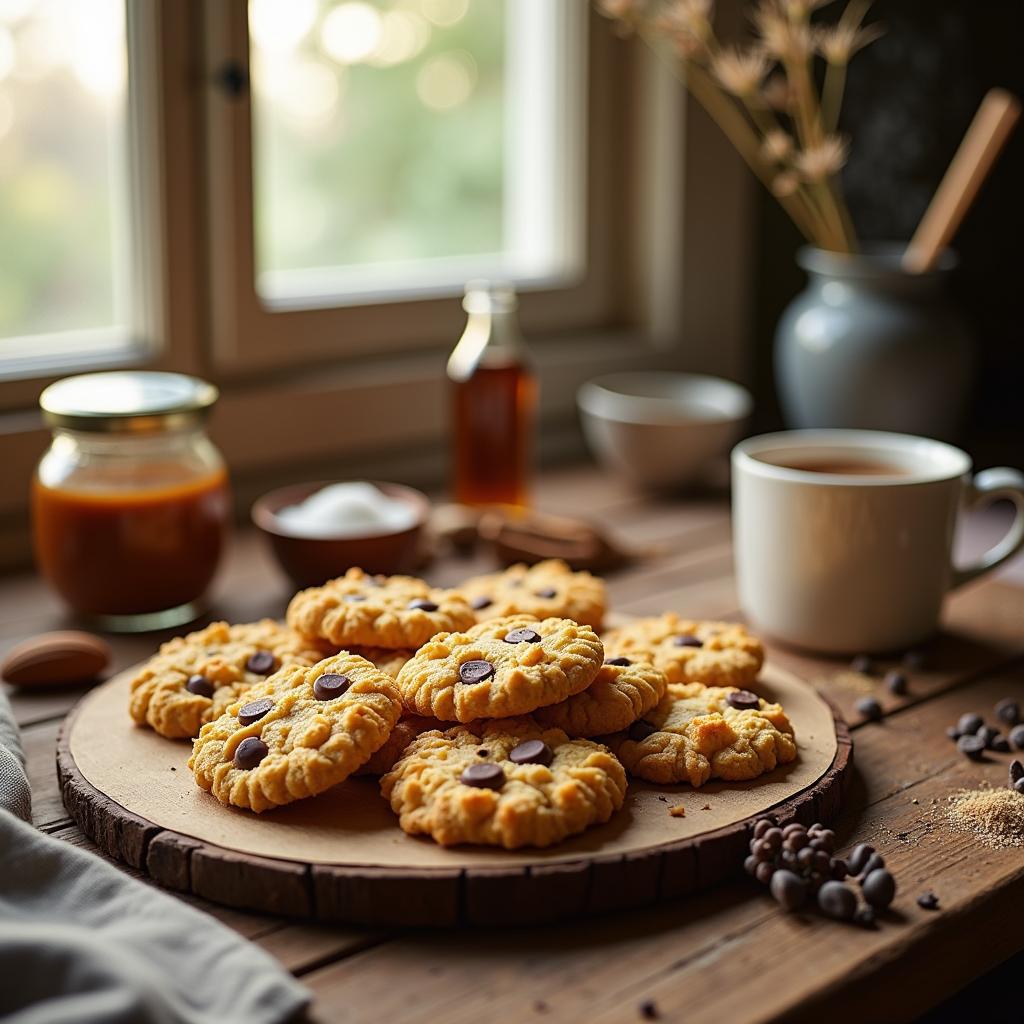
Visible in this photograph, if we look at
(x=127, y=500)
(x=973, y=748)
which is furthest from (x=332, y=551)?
(x=973, y=748)

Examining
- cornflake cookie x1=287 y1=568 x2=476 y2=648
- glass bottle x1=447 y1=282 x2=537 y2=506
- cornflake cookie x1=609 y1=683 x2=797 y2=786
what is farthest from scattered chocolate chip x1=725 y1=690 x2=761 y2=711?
glass bottle x1=447 y1=282 x2=537 y2=506

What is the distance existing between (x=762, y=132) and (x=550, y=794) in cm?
157

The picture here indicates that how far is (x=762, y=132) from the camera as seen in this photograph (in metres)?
2.17

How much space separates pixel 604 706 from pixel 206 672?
32 cm

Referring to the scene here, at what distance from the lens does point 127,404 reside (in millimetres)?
1306

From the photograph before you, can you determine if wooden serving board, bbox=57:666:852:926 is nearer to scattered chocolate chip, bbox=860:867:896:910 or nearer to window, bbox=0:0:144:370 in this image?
scattered chocolate chip, bbox=860:867:896:910

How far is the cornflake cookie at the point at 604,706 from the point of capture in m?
0.96

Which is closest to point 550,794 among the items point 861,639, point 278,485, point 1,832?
point 1,832

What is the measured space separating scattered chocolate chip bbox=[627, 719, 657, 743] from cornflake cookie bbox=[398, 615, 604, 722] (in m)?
0.07

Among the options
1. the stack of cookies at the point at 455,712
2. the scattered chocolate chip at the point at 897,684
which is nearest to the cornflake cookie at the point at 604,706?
the stack of cookies at the point at 455,712

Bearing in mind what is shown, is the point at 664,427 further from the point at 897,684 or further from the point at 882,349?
the point at 897,684

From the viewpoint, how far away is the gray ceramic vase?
1746 mm

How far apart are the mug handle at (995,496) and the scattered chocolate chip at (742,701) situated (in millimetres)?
410

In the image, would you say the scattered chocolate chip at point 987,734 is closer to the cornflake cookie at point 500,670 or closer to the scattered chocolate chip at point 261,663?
the cornflake cookie at point 500,670
